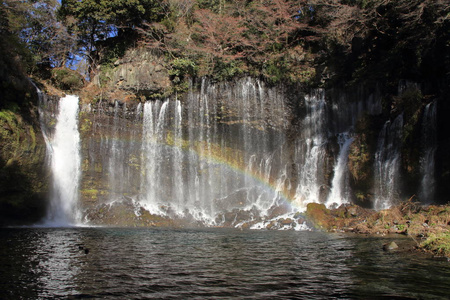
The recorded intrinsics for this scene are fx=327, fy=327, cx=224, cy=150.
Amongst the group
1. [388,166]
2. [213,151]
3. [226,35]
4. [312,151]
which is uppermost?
[226,35]

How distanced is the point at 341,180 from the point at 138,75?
674 inches

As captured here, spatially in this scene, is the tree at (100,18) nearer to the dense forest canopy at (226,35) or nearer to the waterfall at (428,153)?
the dense forest canopy at (226,35)

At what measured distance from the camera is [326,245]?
1084 centimetres

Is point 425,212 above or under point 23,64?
under

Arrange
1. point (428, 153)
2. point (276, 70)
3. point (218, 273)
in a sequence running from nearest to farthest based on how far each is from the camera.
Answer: point (218, 273) < point (428, 153) < point (276, 70)

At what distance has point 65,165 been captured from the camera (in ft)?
74.7

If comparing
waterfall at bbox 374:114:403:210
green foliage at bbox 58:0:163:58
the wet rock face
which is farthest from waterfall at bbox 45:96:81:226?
waterfall at bbox 374:114:403:210

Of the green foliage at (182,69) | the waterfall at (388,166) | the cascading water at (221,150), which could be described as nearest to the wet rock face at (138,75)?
the green foliage at (182,69)

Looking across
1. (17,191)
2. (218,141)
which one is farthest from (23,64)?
(218,141)

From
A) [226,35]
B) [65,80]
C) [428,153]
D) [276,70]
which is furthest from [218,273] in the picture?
[226,35]

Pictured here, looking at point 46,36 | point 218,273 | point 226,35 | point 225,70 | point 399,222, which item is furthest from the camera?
point 226,35

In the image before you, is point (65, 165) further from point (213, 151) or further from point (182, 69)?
point (182, 69)

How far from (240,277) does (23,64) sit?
2099 cm

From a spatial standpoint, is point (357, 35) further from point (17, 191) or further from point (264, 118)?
point (17, 191)
